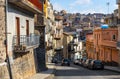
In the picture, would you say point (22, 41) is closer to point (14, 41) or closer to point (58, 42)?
point (14, 41)

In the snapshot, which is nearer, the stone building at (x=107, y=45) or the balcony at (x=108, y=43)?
the balcony at (x=108, y=43)

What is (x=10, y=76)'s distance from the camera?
22703mm

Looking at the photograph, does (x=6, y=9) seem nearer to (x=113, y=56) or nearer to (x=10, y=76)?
(x=10, y=76)

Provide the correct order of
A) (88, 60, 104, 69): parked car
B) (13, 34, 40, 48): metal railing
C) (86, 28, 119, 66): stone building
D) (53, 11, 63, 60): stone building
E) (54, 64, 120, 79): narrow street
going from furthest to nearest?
(53, 11, 63, 60): stone building → (86, 28, 119, 66): stone building → (88, 60, 104, 69): parked car → (54, 64, 120, 79): narrow street → (13, 34, 40, 48): metal railing

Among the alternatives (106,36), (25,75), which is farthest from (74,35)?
(25,75)

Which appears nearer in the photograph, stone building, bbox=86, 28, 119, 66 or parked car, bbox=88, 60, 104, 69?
parked car, bbox=88, 60, 104, 69

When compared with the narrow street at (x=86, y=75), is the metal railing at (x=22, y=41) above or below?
above

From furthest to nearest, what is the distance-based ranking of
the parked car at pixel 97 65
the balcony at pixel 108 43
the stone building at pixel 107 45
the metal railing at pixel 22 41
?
the stone building at pixel 107 45, the balcony at pixel 108 43, the parked car at pixel 97 65, the metal railing at pixel 22 41

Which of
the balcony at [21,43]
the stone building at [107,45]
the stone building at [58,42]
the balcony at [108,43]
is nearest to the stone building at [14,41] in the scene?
the balcony at [21,43]

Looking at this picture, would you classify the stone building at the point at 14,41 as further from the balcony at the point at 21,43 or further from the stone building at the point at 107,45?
the stone building at the point at 107,45

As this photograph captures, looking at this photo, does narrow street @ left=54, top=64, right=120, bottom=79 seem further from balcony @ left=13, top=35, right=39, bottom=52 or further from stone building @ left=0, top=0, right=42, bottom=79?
balcony @ left=13, top=35, right=39, bottom=52

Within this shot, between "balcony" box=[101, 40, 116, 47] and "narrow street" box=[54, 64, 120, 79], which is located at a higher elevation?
"balcony" box=[101, 40, 116, 47]

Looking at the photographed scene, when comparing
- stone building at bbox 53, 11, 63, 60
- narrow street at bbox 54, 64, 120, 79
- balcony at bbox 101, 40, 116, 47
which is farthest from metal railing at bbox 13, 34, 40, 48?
stone building at bbox 53, 11, 63, 60

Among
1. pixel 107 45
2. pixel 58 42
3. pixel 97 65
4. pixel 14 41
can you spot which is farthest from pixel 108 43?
pixel 58 42
